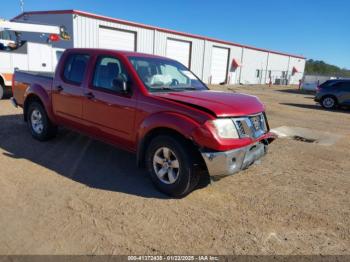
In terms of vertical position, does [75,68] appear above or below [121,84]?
above

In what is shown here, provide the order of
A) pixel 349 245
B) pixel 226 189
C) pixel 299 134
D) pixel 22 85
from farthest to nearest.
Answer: pixel 299 134, pixel 22 85, pixel 226 189, pixel 349 245

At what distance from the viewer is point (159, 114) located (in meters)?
4.08

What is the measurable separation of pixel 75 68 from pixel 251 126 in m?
3.20

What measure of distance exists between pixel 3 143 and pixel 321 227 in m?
5.73

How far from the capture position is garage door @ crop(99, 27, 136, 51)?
2394 cm

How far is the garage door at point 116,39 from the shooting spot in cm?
2394

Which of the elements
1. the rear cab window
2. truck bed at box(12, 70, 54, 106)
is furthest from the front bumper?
truck bed at box(12, 70, 54, 106)

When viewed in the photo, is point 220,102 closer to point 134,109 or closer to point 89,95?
point 134,109

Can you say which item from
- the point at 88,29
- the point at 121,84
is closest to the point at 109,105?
the point at 121,84

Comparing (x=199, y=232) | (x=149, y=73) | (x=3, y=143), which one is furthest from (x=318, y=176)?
(x=3, y=143)

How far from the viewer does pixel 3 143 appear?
6.25m

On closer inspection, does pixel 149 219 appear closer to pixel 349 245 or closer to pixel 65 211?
pixel 65 211

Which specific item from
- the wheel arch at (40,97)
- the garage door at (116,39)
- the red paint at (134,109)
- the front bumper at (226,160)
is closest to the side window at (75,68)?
the red paint at (134,109)

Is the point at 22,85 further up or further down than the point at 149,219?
further up
